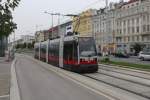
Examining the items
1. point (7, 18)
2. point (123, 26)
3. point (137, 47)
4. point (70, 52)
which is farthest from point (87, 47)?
point (123, 26)

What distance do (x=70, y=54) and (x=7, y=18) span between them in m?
19.8

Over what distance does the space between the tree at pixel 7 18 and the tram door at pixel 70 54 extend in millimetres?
18031

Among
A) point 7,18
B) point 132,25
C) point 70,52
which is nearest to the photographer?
point 7,18

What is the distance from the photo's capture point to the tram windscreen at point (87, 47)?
28.3m

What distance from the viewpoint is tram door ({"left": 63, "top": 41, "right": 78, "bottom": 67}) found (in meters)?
28.7

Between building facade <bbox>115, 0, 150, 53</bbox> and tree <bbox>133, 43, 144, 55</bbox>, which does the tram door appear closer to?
tree <bbox>133, 43, 144, 55</bbox>

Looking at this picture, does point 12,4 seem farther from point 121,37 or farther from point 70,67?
point 121,37

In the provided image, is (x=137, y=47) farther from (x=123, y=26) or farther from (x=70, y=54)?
(x=70, y=54)

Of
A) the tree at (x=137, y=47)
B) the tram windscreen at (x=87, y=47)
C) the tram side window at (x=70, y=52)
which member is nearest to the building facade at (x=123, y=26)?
the tree at (x=137, y=47)

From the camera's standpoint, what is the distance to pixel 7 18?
10344 millimetres

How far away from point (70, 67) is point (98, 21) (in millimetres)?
102476

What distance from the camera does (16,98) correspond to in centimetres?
1429

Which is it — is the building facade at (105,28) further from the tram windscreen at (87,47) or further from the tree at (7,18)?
the tree at (7,18)

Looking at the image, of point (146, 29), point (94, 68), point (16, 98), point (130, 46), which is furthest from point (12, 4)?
point (130, 46)
